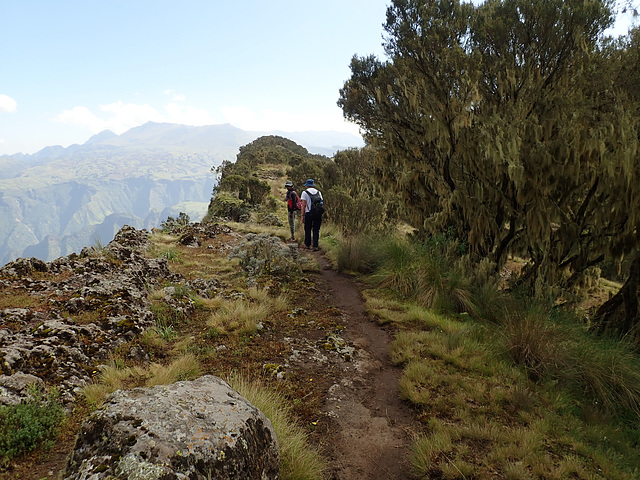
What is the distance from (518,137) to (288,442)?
21.2 feet

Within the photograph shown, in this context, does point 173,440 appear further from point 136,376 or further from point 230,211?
point 230,211

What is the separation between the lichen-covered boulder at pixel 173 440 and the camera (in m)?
1.77

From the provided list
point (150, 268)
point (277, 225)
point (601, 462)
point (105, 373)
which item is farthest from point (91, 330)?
point (277, 225)

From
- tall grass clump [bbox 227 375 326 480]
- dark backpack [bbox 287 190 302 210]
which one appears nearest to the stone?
tall grass clump [bbox 227 375 326 480]

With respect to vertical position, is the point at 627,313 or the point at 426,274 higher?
the point at 426,274

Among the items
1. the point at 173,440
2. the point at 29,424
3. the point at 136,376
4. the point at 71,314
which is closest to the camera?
the point at 173,440

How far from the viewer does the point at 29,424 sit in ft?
8.68

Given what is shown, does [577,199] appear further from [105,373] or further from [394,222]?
[105,373]

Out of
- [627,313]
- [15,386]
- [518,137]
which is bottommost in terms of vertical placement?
[627,313]

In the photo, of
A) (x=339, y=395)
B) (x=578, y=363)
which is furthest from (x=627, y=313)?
(x=339, y=395)

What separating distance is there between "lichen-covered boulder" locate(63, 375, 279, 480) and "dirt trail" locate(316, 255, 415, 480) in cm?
100

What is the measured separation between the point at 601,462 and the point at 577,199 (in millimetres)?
5261

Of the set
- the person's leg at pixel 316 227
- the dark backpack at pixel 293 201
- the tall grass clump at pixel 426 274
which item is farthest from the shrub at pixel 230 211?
the tall grass clump at pixel 426 274

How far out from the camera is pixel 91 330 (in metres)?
4.31
